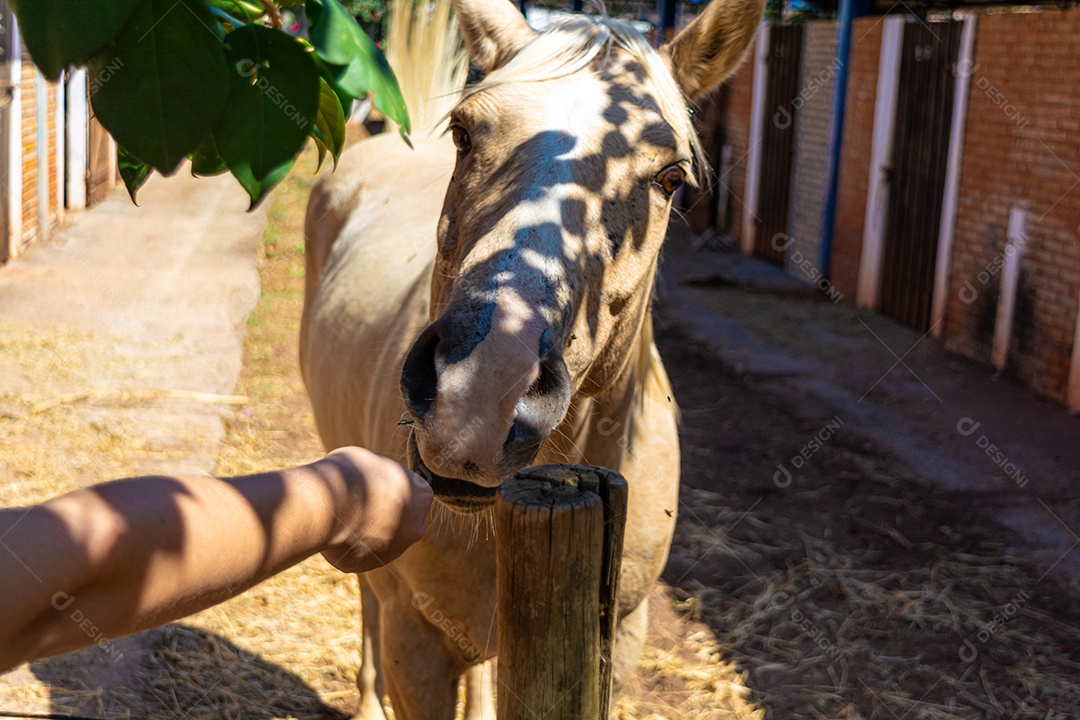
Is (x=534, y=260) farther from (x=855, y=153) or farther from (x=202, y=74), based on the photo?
(x=855, y=153)

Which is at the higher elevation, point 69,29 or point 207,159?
point 69,29

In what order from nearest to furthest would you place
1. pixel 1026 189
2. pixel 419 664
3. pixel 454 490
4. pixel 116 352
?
pixel 454 490
pixel 419 664
pixel 116 352
pixel 1026 189

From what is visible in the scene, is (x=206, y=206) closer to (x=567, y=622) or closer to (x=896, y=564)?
(x=896, y=564)

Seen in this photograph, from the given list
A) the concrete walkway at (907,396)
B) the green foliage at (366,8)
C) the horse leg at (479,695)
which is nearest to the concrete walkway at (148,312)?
the horse leg at (479,695)

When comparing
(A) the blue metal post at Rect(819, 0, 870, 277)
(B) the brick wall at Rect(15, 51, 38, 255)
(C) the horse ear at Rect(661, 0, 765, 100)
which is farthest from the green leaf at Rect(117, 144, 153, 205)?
(A) the blue metal post at Rect(819, 0, 870, 277)

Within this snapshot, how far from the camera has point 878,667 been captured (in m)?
4.12

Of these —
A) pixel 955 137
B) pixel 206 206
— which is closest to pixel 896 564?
pixel 955 137

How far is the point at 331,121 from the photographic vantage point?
1.50 metres

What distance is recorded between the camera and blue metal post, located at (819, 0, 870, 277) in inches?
410

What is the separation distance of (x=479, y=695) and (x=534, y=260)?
2.19 m

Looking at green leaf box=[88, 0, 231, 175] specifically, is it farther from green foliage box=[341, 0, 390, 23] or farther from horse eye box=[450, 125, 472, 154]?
green foliage box=[341, 0, 390, 23]

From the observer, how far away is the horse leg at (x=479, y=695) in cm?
350

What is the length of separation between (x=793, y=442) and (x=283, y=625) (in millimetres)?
3593

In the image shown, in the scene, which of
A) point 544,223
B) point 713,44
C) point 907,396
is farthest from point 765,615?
point 907,396
